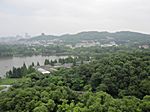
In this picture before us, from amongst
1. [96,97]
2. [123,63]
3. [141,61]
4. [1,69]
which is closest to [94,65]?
[123,63]

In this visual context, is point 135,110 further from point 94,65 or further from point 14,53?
point 14,53

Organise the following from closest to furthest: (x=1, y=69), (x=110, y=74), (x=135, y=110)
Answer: (x=135, y=110) → (x=110, y=74) → (x=1, y=69)

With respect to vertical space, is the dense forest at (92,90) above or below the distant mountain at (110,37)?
below

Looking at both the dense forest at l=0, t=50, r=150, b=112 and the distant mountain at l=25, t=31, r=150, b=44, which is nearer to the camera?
the dense forest at l=0, t=50, r=150, b=112

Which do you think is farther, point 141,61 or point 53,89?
point 141,61

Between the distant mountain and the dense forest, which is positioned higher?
the distant mountain

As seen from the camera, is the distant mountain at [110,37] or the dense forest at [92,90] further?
the distant mountain at [110,37]

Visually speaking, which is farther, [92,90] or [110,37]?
[110,37]

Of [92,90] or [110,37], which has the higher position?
[110,37]
